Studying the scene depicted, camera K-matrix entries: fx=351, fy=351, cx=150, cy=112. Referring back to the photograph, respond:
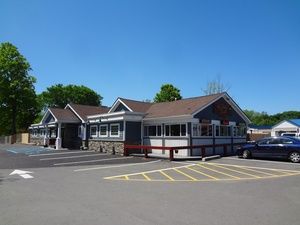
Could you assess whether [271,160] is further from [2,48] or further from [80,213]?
[2,48]

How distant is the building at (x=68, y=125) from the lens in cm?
3772

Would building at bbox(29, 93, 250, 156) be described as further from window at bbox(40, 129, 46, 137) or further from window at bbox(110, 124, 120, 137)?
window at bbox(40, 129, 46, 137)

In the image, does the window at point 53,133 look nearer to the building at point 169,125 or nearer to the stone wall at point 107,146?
the building at point 169,125

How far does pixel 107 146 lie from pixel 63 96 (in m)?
47.8

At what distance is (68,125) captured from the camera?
39906 mm

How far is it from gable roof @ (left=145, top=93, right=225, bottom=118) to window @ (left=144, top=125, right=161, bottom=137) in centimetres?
96

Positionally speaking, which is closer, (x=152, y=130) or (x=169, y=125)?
(x=169, y=125)

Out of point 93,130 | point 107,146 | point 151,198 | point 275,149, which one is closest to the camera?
point 151,198

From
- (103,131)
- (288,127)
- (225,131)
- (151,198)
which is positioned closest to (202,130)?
(225,131)

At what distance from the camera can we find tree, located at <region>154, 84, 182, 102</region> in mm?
61688

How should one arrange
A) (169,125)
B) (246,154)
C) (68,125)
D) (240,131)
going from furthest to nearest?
1. (68,125)
2. (240,131)
3. (169,125)
4. (246,154)

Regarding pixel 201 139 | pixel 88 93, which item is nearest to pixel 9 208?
pixel 201 139

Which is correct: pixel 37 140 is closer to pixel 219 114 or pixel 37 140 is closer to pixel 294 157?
pixel 219 114

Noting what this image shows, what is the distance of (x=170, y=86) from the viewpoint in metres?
62.5
